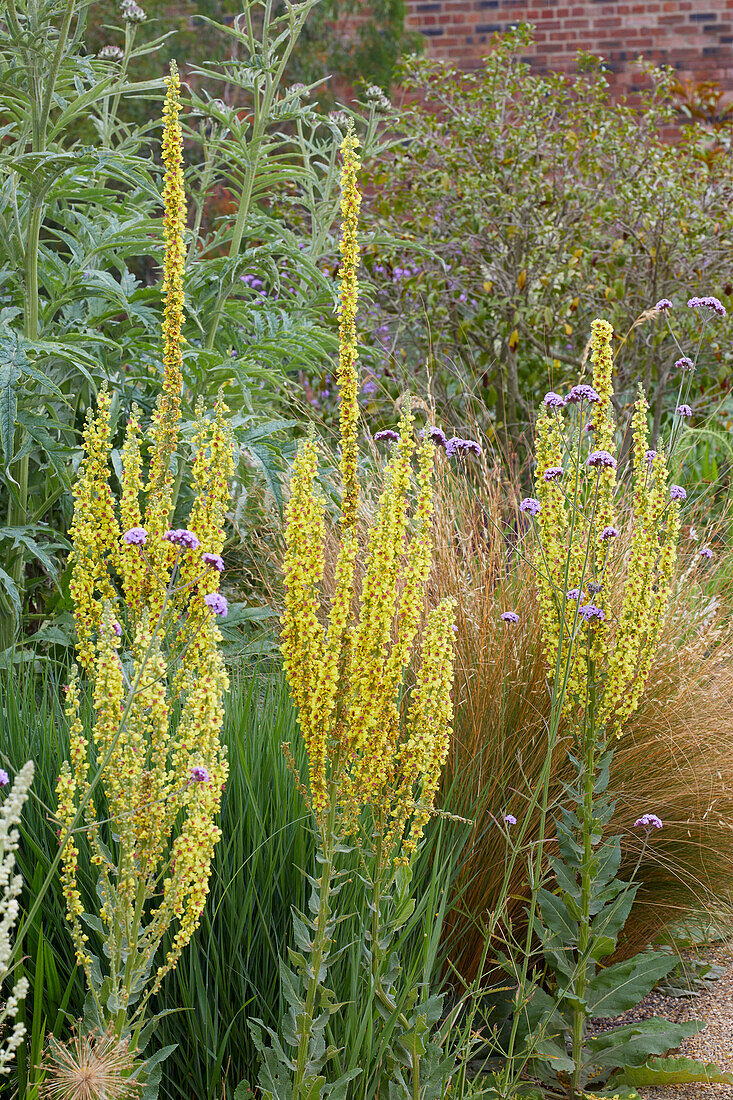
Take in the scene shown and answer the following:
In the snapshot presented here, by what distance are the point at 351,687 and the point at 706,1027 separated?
5.49 ft

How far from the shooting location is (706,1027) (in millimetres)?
2695

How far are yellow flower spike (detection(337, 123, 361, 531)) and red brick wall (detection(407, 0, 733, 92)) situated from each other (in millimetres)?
10163

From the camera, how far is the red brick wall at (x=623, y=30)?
35.2ft

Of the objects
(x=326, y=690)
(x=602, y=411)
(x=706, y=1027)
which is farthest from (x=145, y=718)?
(x=706, y=1027)

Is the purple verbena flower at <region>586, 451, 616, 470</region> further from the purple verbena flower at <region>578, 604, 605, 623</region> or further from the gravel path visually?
the gravel path

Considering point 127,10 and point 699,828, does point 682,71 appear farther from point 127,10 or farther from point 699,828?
point 699,828

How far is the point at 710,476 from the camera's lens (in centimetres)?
552

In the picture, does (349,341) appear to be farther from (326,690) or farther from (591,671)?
(591,671)

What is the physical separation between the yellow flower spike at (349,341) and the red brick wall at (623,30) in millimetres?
10163

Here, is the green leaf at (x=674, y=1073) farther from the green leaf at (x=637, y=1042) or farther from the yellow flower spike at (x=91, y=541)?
the yellow flower spike at (x=91, y=541)

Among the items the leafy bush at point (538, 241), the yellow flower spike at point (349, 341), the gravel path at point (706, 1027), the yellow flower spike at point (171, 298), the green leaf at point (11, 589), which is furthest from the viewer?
the leafy bush at point (538, 241)

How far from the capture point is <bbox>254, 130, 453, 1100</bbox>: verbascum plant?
1699 millimetres

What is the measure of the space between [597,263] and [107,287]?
4159 millimetres

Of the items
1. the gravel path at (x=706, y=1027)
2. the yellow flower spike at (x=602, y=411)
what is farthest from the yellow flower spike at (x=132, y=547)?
the gravel path at (x=706, y=1027)
